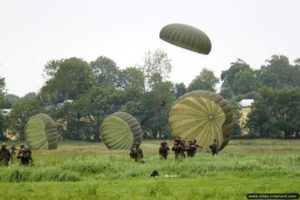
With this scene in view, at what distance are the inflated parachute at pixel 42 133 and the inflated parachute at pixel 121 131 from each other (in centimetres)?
551

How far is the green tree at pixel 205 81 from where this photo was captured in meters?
138

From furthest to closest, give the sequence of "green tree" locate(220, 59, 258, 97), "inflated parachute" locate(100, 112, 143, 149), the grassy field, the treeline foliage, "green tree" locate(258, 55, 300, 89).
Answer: "green tree" locate(258, 55, 300, 89) < "green tree" locate(220, 59, 258, 97) < the treeline foliage < "inflated parachute" locate(100, 112, 143, 149) < the grassy field

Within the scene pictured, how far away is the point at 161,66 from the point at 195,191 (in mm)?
84906

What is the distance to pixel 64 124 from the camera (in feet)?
283

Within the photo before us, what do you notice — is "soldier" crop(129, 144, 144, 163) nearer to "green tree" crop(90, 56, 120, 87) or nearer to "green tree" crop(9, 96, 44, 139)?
"green tree" crop(9, 96, 44, 139)

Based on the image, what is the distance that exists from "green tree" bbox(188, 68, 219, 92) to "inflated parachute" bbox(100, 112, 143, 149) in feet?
279

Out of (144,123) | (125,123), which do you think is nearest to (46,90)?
(144,123)

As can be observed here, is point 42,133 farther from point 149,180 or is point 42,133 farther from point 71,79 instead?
point 71,79

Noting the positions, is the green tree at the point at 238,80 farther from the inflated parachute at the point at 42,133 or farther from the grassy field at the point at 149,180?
the grassy field at the point at 149,180

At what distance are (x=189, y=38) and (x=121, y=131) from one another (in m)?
16.1

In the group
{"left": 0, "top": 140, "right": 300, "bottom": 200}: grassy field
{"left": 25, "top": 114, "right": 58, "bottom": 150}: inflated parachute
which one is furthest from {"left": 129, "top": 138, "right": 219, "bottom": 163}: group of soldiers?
{"left": 25, "top": 114, "right": 58, "bottom": 150}: inflated parachute

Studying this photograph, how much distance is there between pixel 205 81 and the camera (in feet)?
470

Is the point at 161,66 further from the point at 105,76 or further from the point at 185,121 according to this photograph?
the point at 185,121

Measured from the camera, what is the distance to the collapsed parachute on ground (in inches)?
1599
